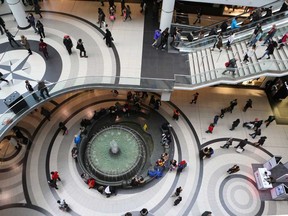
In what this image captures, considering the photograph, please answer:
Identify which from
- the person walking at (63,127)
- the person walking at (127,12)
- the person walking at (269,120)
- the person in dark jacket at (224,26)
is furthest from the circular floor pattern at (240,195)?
the person walking at (127,12)

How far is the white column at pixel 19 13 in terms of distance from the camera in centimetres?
1642

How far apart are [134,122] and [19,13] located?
10233 millimetres

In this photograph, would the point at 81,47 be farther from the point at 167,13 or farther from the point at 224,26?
the point at 224,26

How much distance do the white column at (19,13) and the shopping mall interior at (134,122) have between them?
0.22 ft

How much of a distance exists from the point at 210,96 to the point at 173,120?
3.70 metres

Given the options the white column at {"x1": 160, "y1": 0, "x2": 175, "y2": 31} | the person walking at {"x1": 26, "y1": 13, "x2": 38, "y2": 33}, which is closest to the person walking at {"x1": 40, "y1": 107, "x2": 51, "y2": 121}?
the person walking at {"x1": 26, "y1": 13, "x2": 38, "y2": 33}

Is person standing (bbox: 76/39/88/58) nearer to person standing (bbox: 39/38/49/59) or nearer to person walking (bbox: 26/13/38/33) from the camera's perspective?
person standing (bbox: 39/38/49/59)

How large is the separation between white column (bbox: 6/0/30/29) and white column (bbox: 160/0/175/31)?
901cm

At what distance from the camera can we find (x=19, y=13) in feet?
55.9

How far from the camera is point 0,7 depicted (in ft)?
62.8

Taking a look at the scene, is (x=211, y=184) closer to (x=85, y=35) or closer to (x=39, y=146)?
(x=39, y=146)

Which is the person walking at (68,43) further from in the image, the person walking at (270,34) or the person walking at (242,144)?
the person walking at (242,144)

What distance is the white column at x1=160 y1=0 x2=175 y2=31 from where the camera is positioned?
1602 cm

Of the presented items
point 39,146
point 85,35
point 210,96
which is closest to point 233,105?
point 210,96
